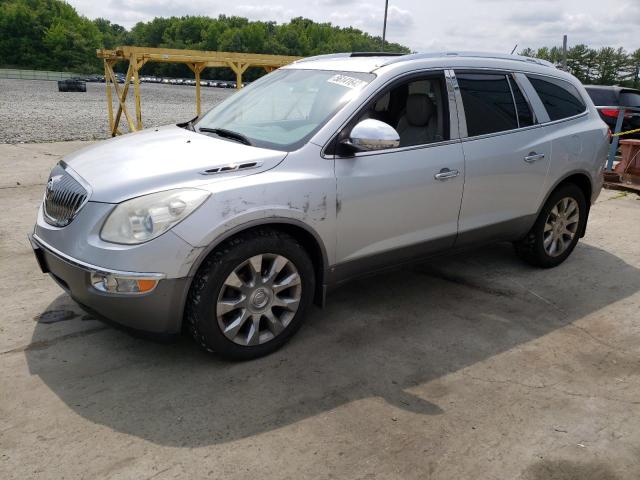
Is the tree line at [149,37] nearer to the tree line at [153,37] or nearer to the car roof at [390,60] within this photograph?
the tree line at [153,37]

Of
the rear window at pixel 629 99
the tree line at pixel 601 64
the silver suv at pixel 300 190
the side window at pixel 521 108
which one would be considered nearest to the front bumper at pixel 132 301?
the silver suv at pixel 300 190

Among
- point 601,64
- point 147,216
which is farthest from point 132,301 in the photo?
point 601,64

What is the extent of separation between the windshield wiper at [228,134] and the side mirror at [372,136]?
668 mm

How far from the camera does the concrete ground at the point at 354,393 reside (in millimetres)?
2578

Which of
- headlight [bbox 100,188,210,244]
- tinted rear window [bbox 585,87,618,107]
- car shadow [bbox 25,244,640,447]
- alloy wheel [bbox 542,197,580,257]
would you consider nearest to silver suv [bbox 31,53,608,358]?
headlight [bbox 100,188,210,244]

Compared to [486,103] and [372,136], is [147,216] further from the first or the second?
[486,103]

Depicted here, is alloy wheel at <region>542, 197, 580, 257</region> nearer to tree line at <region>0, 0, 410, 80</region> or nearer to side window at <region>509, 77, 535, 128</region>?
side window at <region>509, 77, 535, 128</region>

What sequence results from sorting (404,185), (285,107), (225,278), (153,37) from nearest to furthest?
(225,278), (404,185), (285,107), (153,37)

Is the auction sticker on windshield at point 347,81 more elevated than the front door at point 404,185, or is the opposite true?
the auction sticker on windshield at point 347,81

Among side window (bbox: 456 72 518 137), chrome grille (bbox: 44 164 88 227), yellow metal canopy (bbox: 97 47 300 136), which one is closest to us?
chrome grille (bbox: 44 164 88 227)

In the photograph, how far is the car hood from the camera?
3057mm

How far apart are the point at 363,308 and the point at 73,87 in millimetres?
43008

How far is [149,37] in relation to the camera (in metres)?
133

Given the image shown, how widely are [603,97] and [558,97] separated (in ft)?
32.6
